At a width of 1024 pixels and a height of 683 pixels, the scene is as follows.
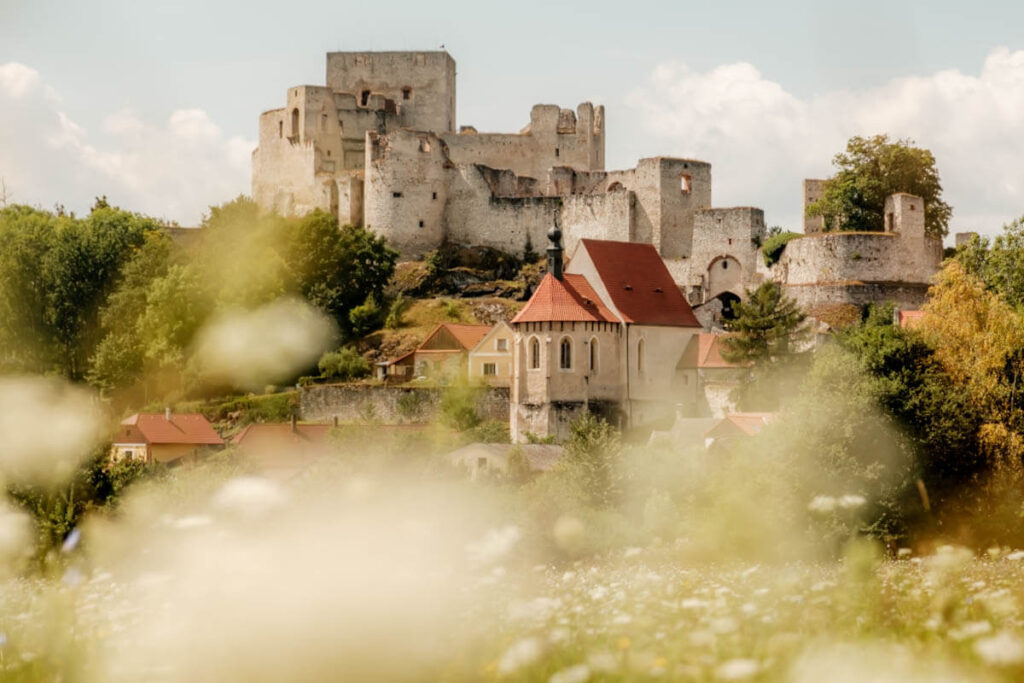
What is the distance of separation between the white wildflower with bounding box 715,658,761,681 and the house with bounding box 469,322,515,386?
42.9m

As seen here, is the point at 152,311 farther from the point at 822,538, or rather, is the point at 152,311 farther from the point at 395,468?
the point at 822,538

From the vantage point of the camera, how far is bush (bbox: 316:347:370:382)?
178 ft

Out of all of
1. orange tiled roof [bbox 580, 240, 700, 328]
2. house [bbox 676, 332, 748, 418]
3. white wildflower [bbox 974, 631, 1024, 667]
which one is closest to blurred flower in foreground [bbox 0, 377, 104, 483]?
orange tiled roof [bbox 580, 240, 700, 328]

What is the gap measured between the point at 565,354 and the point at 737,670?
117ft

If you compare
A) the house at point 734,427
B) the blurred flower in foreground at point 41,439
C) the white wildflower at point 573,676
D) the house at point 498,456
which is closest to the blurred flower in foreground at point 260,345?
the blurred flower in foreground at point 41,439

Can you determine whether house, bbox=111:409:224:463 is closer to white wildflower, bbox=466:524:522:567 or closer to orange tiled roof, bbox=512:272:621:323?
orange tiled roof, bbox=512:272:621:323

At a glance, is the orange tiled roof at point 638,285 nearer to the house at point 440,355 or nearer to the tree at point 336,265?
the house at point 440,355

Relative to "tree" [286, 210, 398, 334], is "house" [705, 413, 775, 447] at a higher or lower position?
lower

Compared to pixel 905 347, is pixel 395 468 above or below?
below

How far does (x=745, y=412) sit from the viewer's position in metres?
42.1

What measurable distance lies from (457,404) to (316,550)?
35166 mm

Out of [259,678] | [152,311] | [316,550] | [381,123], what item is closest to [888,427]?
[316,550]

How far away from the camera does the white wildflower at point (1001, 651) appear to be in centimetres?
752

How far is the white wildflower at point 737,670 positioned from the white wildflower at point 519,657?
117 cm
